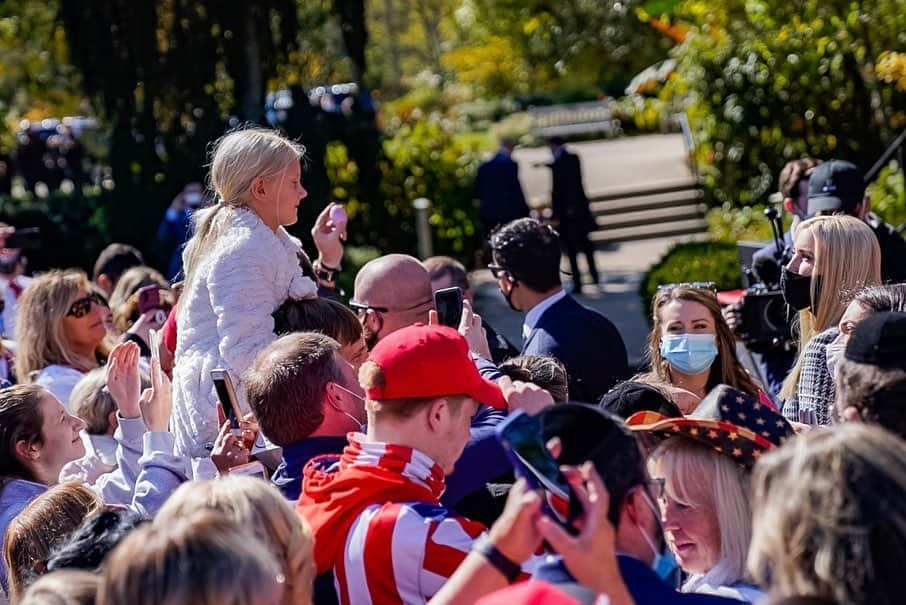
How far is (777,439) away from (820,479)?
111cm

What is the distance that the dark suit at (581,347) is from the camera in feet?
18.8

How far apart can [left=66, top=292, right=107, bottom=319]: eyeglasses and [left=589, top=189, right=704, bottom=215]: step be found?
15.1 metres

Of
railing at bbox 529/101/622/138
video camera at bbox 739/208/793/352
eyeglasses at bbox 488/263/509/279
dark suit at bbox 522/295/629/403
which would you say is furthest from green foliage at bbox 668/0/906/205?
railing at bbox 529/101/622/138

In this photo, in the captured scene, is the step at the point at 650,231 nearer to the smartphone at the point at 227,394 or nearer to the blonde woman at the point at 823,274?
the blonde woman at the point at 823,274

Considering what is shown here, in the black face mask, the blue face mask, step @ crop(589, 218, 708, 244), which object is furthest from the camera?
step @ crop(589, 218, 708, 244)

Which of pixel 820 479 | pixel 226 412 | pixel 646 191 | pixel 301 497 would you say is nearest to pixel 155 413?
pixel 226 412

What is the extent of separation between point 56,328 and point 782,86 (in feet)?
36.9

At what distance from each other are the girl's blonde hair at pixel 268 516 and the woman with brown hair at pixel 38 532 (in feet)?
2.67

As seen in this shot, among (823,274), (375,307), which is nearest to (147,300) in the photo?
(375,307)

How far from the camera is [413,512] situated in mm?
3314

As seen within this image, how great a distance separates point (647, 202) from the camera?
851 inches

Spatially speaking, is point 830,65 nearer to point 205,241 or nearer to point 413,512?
point 205,241

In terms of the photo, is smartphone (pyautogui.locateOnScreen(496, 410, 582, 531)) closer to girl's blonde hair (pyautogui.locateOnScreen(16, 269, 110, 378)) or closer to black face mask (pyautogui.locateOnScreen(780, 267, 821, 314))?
black face mask (pyautogui.locateOnScreen(780, 267, 821, 314))

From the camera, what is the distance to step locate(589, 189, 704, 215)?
21.3m
